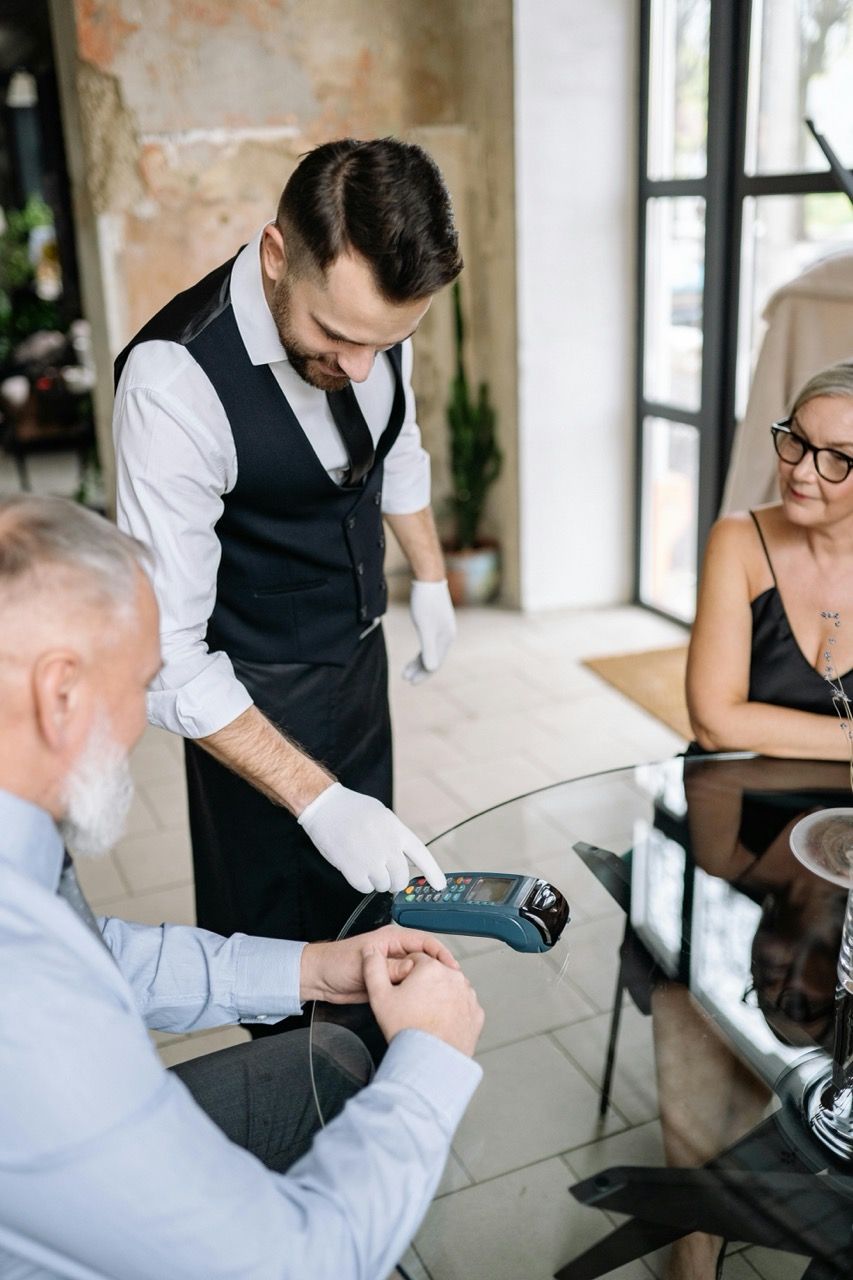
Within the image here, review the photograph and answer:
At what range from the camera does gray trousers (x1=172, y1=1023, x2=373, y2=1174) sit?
118 cm

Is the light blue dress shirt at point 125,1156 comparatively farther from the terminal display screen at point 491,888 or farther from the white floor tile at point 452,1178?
the terminal display screen at point 491,888

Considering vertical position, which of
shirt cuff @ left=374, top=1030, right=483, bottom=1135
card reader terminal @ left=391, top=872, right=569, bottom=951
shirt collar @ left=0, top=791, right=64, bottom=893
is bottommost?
card reader terminal @ left=391, top=872, right=569, bottom=951

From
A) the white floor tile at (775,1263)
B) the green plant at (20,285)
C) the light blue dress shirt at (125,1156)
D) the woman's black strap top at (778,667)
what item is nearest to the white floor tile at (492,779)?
the woman's black strap top at (778,667)

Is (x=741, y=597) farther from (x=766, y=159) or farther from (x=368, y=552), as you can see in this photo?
(x=766, y=159)

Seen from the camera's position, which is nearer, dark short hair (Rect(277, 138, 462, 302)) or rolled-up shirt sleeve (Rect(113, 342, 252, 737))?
dark short hair (Rect(277, 138, 462, 302))

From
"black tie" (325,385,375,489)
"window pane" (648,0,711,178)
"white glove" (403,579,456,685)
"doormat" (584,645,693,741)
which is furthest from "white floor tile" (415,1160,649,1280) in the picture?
"window pane" (648,0,711,178)

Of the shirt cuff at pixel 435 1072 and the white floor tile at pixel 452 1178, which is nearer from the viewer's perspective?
the shirt cuff at pixel 435 1072

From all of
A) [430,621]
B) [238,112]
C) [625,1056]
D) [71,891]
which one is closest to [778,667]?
[430,621]

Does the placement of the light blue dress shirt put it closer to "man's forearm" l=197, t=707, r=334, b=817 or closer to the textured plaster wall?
"man's forearm" l=197, t=707, r=334, b=817

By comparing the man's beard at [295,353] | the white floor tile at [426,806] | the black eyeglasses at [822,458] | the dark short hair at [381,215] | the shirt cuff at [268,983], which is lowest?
the white floor tile at [426,806]

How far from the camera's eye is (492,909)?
4.25 ft

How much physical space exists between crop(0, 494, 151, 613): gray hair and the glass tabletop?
582 millimetres

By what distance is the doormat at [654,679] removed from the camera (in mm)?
3545

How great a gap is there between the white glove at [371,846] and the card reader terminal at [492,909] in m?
0.06
